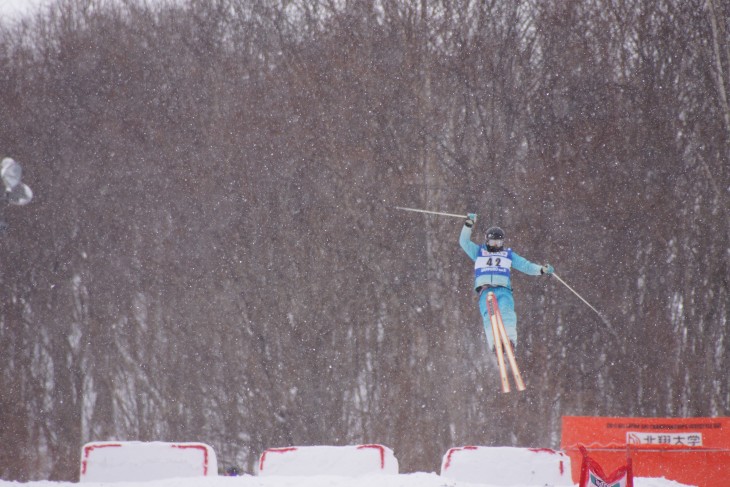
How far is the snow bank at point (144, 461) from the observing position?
9.32 metres

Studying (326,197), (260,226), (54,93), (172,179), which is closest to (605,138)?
(326,197)

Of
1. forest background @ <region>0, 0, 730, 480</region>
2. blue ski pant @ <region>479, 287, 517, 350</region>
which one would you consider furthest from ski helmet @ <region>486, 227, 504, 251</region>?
forest background @ <region>0, 0, 730, 480</region>

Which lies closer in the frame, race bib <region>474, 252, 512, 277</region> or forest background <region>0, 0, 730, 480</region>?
race bib <region>474, 252, 512, 277</region>

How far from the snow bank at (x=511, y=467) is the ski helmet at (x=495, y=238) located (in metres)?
2.63

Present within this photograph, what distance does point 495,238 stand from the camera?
35.6ft

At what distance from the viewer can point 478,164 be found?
57.1 ft

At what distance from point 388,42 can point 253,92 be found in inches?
102

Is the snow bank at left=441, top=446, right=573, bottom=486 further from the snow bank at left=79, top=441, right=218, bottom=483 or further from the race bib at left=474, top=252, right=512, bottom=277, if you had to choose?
the race bib at left=474, top=252, right=512, bottom=277

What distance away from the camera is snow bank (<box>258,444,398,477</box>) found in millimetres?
9039

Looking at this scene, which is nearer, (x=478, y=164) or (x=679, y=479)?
(x=679, y=479)

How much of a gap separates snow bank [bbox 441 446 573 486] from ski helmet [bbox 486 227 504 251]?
2.63m

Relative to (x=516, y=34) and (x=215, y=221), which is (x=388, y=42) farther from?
(x=215, y=221)

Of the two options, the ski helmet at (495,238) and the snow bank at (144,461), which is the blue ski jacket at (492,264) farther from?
the snow bank at (144,461)

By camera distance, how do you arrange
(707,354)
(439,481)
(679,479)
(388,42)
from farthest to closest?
(388,42) < (707,354) < (679,479) < (439,481)
